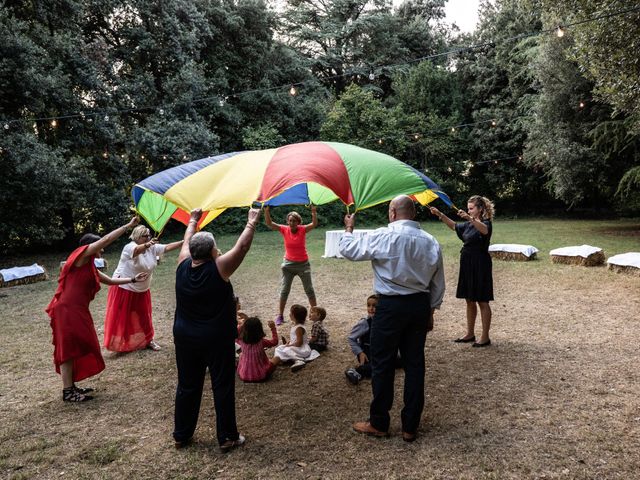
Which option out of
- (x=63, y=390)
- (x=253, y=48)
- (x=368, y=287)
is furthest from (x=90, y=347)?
(x=253, y=48)

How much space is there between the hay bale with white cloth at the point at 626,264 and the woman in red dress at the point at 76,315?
Result: 32.3ft

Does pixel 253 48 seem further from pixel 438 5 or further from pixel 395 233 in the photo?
pixel 395 233

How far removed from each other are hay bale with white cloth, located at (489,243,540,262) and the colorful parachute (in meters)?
8.26

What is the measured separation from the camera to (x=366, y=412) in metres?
4.09

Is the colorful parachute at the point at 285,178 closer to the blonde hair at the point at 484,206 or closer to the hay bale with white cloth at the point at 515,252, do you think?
the blonde hair at the point at 484,206

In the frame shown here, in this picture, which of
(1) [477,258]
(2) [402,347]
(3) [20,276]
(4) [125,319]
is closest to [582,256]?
(1) [477,258]

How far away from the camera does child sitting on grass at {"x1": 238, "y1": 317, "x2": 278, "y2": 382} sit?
4.75 metres

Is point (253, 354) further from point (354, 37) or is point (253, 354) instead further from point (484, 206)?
point (354, 37)

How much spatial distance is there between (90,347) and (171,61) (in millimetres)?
16304

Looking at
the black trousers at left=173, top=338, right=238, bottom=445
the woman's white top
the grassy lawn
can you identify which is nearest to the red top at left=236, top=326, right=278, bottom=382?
the grassy lawn

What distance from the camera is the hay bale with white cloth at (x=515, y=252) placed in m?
11.8

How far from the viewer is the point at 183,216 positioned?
6.02 m

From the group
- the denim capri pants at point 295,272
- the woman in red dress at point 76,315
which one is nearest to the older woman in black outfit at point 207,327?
the woman in red dress at point 76,315

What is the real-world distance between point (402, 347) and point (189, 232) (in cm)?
200
